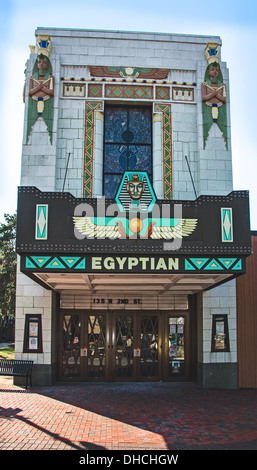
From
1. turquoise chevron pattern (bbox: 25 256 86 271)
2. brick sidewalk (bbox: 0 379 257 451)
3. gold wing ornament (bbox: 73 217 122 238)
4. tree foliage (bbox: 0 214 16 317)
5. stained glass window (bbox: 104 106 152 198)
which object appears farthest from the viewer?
tree foliage (bbox: 0 214 16 317)

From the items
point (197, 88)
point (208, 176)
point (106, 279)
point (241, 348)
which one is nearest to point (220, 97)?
point (197, 88)

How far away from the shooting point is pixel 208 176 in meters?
15.5

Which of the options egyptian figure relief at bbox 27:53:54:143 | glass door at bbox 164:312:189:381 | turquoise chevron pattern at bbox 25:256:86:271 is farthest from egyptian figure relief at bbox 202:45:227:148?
turquoise chevron pattern at bbox 25:256:86:271

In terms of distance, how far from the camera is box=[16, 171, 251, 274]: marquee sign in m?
10.7

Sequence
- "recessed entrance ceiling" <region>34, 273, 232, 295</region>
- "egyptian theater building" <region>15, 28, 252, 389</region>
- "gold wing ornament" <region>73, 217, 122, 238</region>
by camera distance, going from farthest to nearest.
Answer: "egyptian theater building" <region>15, 28, 252, 389</region> < "recessed entrance ceiling" <region>34, 273, 232, 295</region> < "gold wing ornament" <region>73, 217, 122, 238</region>

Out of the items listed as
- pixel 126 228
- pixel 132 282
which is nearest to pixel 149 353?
pixel 132 282

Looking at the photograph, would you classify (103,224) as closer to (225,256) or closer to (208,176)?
(225,256)

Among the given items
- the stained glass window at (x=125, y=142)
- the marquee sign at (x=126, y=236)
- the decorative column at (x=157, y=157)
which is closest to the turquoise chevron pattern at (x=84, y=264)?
the marquee sign at (x=126, y=236)

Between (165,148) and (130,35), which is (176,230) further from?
(130,35)

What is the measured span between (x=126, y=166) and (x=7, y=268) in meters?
14.6

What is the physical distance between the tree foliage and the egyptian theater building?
12.9 metres

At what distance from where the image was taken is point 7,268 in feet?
90.5

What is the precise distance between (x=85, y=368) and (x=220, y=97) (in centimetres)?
1108

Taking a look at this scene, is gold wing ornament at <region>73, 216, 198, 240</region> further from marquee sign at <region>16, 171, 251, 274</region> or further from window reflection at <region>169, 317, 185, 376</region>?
window reflection at <region>169, 317, 185, 376</region>
